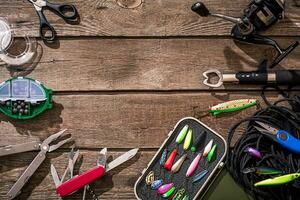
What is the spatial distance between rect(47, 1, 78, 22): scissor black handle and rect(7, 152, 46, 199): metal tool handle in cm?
45

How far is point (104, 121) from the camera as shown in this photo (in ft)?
5.27

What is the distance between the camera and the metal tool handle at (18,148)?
1562mm

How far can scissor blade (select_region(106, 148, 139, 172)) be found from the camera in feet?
5.17

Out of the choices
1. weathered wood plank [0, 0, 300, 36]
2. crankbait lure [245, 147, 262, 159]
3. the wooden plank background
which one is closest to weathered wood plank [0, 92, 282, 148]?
the wooden plank background

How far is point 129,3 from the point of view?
1.63m

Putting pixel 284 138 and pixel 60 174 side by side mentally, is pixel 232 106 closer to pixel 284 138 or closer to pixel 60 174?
pixel 284 138

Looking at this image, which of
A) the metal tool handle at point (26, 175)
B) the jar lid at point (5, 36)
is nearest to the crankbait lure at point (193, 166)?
the metal tool handle at point (26, 175)

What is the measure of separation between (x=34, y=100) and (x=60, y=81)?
0.11 metres

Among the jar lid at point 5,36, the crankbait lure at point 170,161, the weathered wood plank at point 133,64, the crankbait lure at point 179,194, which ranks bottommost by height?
the crankbait lure at point 179,194

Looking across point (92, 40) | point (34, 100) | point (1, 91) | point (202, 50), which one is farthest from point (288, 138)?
point (1, 91)

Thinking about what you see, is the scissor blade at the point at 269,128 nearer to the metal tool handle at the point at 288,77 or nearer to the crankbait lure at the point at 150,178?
the metal tool handle at the point at 288,77

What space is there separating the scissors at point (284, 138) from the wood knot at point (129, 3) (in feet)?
1.89

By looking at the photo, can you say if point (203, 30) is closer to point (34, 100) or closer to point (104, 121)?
point (104, 121)

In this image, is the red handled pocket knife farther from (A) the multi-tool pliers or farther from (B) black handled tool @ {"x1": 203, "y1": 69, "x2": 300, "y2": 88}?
(B) black handled tool @ {"x1": 203, "y1": 69, "x2": 300, "y2": 88}
